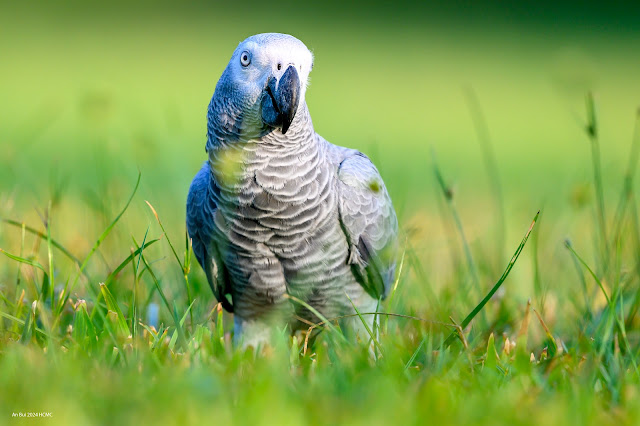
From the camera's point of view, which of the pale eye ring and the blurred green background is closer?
the pale eye ring

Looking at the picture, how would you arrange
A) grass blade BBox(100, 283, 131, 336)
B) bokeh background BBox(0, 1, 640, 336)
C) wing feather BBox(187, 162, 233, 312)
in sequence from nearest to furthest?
1. grass blade BBox(100, 283, 131, 336)
2. wing feather BBox(187, 162, 233, 312)
3. bokeh background BBox(0, 1, 640, 336)

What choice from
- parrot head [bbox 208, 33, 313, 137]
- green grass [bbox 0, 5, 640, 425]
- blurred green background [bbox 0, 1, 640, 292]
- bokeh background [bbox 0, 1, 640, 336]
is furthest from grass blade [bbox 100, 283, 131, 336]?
blurred green background [bbox 0, 1, 640, 292]

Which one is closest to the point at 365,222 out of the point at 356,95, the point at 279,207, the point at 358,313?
the point at 279,207

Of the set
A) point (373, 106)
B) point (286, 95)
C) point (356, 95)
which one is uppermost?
point (286, 95)

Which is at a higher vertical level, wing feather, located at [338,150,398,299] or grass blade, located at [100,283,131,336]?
wing feather, located at [338,150,398,299]

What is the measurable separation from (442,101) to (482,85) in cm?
104

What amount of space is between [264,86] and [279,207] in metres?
0.44

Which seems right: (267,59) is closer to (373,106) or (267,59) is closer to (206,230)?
(206,230)

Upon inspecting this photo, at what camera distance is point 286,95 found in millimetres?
2082

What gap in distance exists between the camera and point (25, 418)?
4.91 ft

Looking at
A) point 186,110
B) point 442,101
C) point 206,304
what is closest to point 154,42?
point 186,110

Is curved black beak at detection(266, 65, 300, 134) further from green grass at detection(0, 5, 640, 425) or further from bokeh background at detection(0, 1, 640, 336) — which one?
bokeh background at detection(0, 1, 640, 336)

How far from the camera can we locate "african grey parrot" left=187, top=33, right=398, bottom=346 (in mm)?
2215

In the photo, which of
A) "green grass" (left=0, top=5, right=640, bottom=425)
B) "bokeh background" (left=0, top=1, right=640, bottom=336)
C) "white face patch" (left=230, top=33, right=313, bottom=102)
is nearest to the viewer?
"green grass" (left=0, top=5, right=640, bottom=425)
